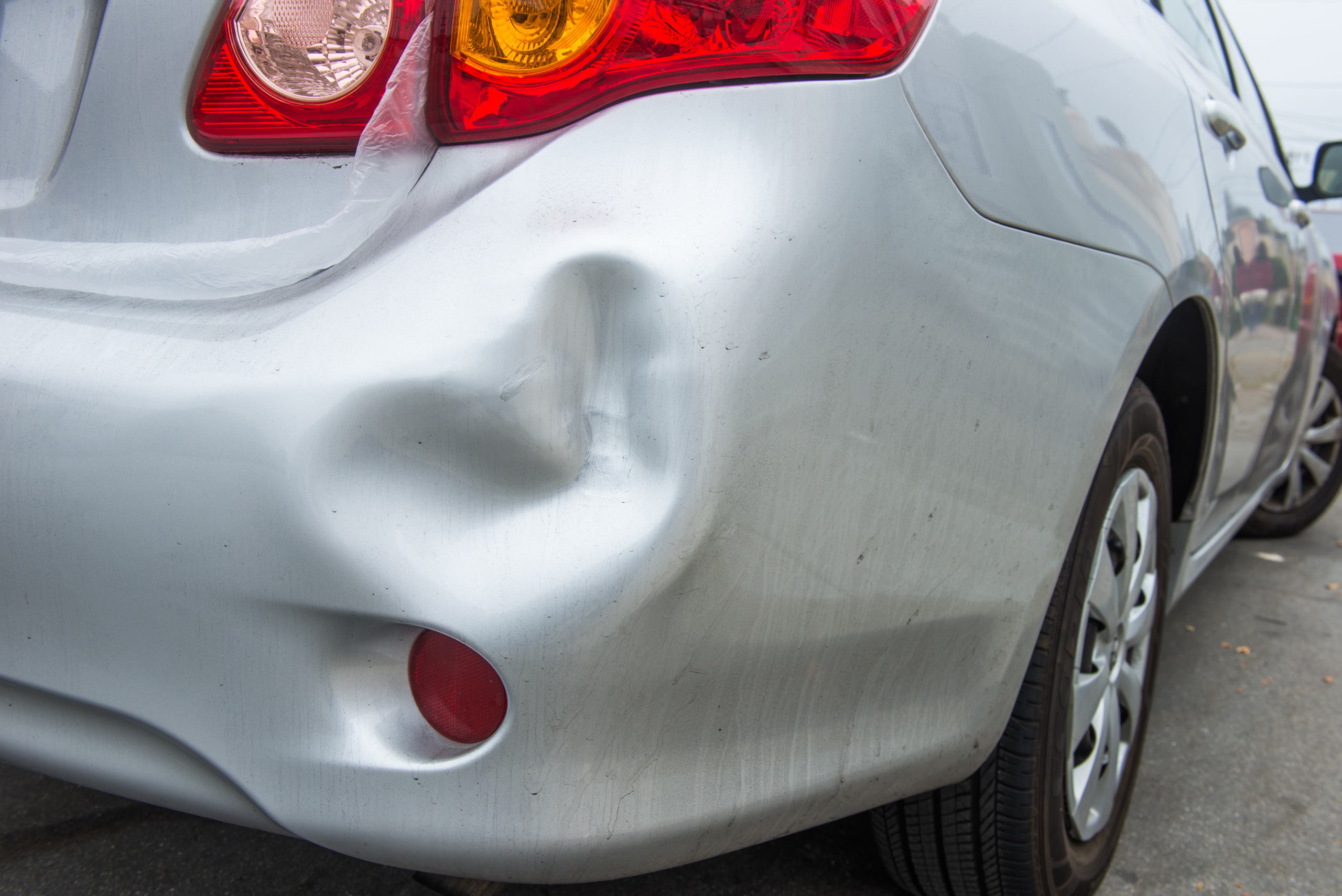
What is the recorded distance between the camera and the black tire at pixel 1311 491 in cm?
370

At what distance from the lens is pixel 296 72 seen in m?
0.88

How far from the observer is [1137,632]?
155 centimetres

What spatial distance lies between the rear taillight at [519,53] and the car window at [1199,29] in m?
1.32

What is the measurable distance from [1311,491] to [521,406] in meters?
3.96

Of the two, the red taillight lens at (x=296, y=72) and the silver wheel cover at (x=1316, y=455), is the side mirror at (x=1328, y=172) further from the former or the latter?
the red taillight lens at (x=296, y=72)

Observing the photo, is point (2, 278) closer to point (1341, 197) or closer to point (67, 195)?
point (67, 195)

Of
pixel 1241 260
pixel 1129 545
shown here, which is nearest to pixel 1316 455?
pixel 1241 260

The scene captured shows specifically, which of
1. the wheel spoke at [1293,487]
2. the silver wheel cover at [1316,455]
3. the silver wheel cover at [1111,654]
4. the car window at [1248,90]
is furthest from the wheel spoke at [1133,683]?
the silver wheel cover at [1316,455]

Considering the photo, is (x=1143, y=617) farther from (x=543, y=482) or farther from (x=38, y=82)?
(x=38, y=82)

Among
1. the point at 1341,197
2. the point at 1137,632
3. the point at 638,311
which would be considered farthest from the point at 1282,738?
the point at 638,311

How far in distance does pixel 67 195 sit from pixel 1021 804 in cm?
130

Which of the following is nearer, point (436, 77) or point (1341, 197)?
point (436, 77)

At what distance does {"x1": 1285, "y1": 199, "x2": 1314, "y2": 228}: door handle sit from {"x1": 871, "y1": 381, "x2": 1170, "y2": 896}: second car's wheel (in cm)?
124

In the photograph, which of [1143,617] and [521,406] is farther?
[1143,617]
